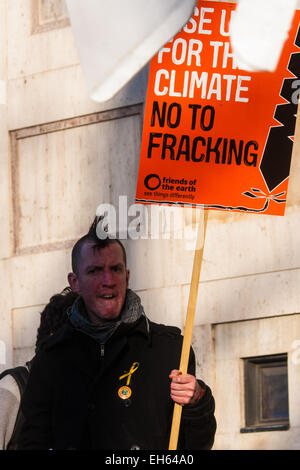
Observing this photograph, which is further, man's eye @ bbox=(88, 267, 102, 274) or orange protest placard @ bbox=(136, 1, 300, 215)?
man's eye @ bbox=(88, 267, 102, 274)

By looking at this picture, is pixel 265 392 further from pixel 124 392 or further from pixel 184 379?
pixel 184 379

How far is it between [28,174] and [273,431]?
123 inches

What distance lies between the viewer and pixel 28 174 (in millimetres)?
12125

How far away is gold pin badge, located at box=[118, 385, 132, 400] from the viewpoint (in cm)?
772

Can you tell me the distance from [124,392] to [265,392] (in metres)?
3.04

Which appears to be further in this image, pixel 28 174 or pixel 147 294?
pixel 28 174

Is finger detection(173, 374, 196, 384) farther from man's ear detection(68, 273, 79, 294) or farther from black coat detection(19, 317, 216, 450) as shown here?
man's ear detection(68, 273, 79, 294)

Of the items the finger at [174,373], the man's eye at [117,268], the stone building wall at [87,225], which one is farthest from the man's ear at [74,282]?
the stone building wall at [87,225]

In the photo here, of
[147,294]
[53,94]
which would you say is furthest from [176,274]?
[53,94]

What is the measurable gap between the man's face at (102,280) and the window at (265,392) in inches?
105

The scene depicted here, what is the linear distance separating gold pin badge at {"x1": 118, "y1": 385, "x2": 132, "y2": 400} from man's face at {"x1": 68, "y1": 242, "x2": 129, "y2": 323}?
36 centimetres

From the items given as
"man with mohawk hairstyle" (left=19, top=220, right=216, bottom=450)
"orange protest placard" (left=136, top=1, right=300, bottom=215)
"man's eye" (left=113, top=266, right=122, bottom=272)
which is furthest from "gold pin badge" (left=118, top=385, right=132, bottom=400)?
"orange protest placard" (left=136, top=1, right=300, bottom=215)

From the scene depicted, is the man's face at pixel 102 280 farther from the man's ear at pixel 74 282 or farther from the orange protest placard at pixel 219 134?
the orange protest placard at pixel 219 134

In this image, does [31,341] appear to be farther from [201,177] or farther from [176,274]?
[201,177]
